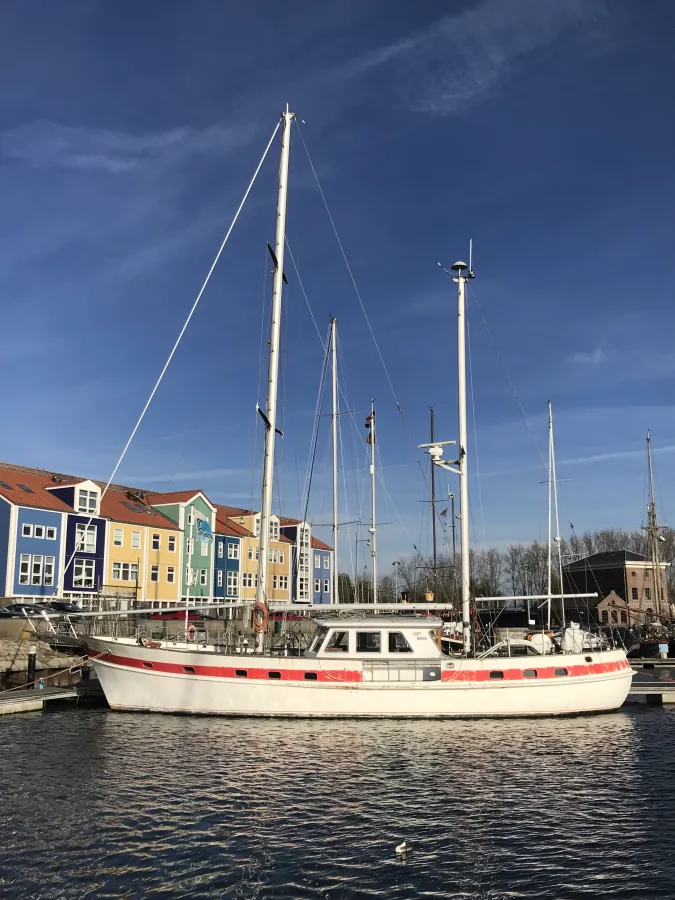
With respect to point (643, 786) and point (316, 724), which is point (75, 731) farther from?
point (643, 786)

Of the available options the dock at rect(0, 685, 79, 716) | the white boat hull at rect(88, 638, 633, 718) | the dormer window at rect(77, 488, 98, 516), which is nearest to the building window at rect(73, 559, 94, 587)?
the dormer window at rect(77, 488, 98, 516)

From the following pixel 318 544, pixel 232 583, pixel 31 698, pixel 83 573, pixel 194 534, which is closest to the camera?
pixel 31 698

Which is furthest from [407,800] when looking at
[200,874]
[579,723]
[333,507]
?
[333,507]

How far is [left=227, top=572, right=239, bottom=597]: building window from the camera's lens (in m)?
77.0

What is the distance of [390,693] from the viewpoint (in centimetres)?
2627

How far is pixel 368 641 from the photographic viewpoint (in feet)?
87.8

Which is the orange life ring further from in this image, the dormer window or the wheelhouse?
the dormer window

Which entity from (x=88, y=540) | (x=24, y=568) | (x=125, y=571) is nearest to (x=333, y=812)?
(x=24, y=568)

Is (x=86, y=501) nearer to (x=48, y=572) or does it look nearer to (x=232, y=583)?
(x=48, y=572)

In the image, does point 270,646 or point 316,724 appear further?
point 270,646

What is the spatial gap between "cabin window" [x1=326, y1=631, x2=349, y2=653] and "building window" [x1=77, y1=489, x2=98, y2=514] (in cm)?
4090

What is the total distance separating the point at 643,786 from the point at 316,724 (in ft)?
36.8

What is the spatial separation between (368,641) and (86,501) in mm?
43144

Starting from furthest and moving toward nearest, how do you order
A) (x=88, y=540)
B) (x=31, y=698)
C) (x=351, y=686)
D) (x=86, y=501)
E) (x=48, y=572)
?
(x=86, y=501), (x=88, y=540), (x=48, y=572), (x=31, y=698), (x=351, y=686)
